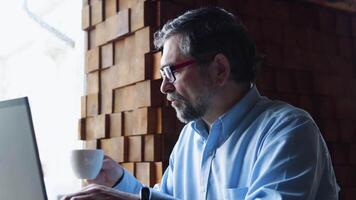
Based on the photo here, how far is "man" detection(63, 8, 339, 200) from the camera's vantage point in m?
1.03

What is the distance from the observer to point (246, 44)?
1224mm

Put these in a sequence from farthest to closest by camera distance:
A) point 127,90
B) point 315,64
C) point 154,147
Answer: point 315,64 < point 127,90 < point 154,147

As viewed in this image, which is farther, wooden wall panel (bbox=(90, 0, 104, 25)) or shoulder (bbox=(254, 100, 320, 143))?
wooden wall panel (bbox=(90, 0, 104, 25))

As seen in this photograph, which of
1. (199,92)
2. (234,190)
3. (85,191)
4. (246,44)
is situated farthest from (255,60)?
(85,191)

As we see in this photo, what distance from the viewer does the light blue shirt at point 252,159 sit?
3.03ft

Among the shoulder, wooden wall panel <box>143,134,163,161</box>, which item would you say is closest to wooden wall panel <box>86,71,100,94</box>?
wooden wall panel <box>143,134,163,161</box>

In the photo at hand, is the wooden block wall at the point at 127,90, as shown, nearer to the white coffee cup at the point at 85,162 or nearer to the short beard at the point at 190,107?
the short beard at the point at 190,107

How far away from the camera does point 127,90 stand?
152 cm

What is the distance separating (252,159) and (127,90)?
61 centimetres

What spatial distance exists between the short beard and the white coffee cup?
0.26 metres

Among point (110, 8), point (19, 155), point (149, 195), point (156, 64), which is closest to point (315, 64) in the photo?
point (156, 64)

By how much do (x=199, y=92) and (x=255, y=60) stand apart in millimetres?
208

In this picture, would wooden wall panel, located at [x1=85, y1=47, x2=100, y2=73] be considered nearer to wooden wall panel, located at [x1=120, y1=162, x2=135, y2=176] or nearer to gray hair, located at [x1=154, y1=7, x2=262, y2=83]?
wooden wall panel, located at [x1=120, y1=162, x2=135, y2=176]

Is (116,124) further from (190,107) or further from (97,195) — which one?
(97,195)
